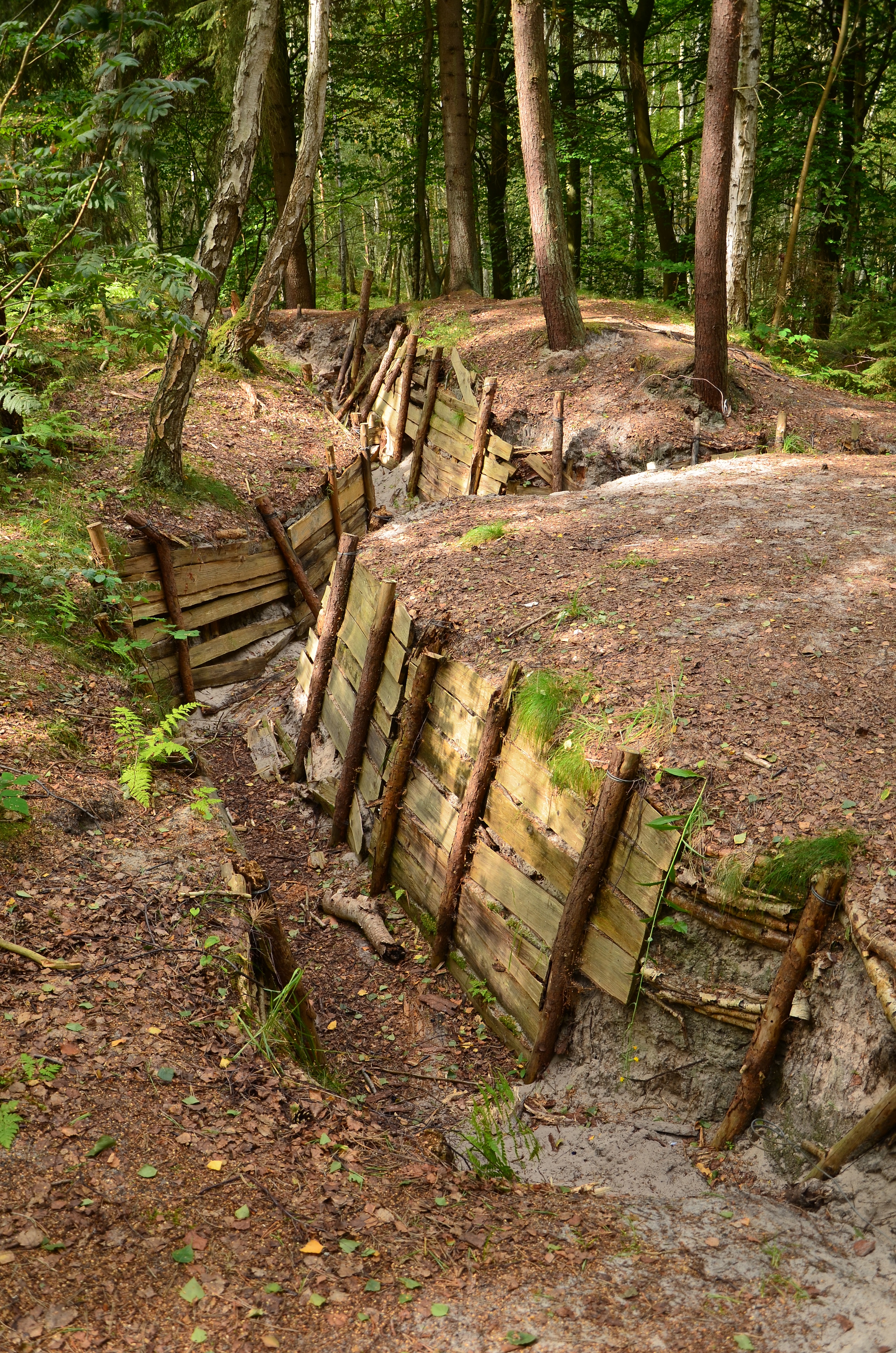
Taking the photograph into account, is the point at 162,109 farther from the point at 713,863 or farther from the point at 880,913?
the point at 880,913

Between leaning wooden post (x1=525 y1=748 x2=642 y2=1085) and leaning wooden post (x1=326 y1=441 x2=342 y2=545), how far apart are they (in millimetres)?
7996

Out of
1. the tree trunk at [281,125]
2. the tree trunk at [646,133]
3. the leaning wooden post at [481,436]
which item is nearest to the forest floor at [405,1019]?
the leaning wooden post at [481,436]

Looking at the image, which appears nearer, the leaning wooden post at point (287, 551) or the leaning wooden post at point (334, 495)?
the leaning wooden post at point (287, 551)

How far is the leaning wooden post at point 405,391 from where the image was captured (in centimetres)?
1511

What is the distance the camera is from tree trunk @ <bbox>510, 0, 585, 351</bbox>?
12.4m

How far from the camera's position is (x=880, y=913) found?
400 centimetres

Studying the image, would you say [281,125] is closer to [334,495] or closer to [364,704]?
[334,495]

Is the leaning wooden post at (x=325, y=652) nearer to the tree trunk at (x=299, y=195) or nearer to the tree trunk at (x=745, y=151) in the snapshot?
the tree trunk at (x=299, y=195)

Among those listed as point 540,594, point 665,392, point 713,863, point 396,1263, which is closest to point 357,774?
point 540,594

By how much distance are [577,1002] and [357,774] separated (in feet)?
10.9

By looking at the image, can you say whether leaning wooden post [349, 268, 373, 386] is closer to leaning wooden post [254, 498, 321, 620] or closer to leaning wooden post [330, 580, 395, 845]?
leaning wooden post [254, 498, 321, 620]

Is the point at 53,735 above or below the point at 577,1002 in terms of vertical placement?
above

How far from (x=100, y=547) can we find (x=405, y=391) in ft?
26.2

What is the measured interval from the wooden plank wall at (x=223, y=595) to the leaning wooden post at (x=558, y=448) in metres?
3.16
